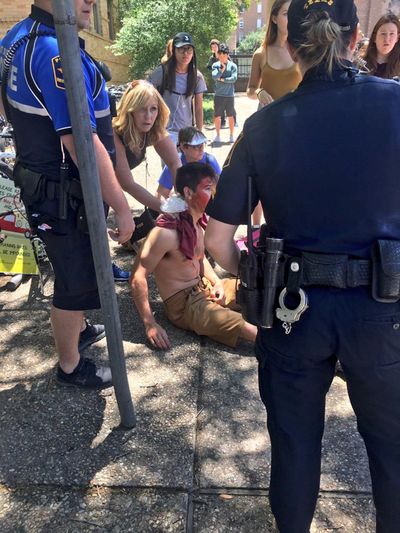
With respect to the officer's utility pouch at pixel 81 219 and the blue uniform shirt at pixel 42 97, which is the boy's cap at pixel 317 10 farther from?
the officer's utility pouch at pixel 81 219

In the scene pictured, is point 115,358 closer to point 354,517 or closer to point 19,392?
point 19,392

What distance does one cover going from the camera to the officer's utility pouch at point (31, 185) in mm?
2297

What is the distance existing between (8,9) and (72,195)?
14703 millimetres

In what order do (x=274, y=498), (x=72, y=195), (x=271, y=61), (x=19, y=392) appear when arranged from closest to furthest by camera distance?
1. (x=274, y=498)
2. (x=72, y=195)
3. (x=19, y=392)
4. (x=271, y=61)

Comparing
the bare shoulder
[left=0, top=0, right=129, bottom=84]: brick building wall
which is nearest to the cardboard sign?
the bare shoulder

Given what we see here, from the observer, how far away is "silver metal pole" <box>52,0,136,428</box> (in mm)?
1761

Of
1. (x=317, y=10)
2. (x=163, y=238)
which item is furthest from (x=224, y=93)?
(x=317, y=10)

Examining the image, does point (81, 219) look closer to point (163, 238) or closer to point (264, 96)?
point (163, 238)

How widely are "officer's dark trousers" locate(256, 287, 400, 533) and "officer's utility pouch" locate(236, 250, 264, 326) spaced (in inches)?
3.3

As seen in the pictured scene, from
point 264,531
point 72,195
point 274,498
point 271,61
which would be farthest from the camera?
point 271,61

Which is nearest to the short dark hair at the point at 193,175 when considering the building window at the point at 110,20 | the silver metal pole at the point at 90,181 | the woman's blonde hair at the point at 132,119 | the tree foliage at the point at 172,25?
the woman's blonde hair at the point at 132,119

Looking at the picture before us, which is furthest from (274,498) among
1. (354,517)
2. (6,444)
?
(6,444)

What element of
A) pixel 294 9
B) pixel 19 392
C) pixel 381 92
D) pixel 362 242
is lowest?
pixel 19 392

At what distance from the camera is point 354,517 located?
1991 millimetres
